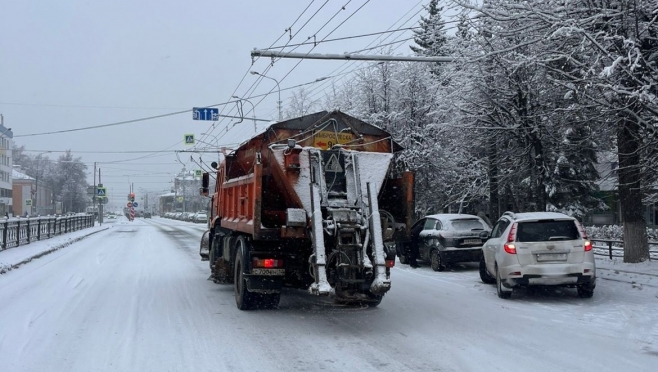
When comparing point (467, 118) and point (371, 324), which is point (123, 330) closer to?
point (371, 324)

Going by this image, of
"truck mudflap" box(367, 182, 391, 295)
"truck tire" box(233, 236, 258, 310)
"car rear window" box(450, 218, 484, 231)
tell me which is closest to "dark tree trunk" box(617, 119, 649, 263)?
"car rear window" box(450, 218, 484, 231)

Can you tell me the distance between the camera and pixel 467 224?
15.7 m

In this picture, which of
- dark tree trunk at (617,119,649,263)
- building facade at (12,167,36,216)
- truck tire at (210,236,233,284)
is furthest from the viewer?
building facade at (12,167,36,216)

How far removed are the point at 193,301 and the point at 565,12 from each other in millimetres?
8954

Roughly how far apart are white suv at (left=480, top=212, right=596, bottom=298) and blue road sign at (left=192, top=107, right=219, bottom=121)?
1902cm

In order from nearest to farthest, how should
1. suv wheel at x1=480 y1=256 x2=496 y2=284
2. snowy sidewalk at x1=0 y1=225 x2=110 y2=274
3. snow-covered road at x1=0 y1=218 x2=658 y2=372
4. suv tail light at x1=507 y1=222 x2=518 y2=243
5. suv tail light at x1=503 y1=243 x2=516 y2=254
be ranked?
snow-covered road at x1=0 y1=218 x2=658 y2=372
suv tail light at x1=503 y1=243 x2=516 y2=254
suv tail light at x1=507 y1=222 x2=518 y2=243
suv wheel at x1=480 y1=256 x2=496 y2=284
snowy sidewalk at x1=0 y1=225 x2=110 y2=274

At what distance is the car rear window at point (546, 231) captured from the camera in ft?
34.8

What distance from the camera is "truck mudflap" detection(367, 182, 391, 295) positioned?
802 cm

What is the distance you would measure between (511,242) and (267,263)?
4452 mm

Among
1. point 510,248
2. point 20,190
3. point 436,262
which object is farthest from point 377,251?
point 20,190

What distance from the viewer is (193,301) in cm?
1079

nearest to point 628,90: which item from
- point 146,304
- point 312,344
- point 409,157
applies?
point 312,344

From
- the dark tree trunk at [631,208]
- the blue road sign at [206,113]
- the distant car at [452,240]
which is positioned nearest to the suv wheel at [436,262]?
the distant car at [452,240]

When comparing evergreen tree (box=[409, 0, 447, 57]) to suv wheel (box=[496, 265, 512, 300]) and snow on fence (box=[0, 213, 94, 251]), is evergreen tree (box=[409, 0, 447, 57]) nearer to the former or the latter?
suv wheel (box=[496, 265, 512, 300])
